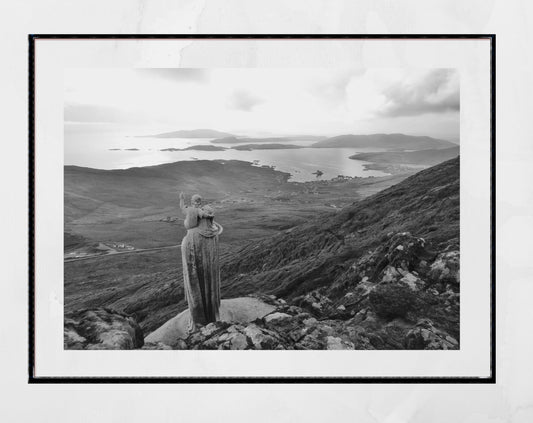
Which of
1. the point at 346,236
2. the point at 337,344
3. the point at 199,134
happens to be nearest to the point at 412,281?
the point at 346,236

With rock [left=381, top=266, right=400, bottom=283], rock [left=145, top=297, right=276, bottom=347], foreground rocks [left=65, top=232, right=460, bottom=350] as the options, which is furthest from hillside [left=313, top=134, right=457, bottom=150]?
rock [left=145, top=297, right=276, bottom=347]

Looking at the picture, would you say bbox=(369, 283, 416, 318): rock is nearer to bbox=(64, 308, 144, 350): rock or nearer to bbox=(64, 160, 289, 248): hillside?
bbox=(64, 160, 289, 248): hillside

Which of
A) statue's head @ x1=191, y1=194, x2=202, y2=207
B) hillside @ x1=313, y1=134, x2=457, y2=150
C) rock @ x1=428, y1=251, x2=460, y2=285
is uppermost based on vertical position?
hillside @ x1=313, y1=134, x2=457, y2=150

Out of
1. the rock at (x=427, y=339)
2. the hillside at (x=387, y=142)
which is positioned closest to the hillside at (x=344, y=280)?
the rock at (x=427, y=339)

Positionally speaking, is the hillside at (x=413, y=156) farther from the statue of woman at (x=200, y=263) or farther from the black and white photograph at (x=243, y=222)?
the statue of woman at (x=200, y=263)

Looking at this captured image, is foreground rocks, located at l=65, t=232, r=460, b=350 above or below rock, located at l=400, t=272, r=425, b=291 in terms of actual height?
below

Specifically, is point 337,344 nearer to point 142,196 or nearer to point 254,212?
point 254,212

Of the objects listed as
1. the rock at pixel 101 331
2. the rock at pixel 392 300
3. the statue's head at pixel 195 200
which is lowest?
the rock at pixel 101 331
